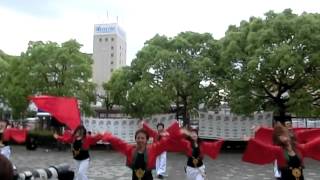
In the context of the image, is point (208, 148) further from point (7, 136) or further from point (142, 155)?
point (7, 136)

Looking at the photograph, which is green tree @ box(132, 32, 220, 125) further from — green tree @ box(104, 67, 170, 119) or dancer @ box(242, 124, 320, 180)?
dancer @ box(242, 124, 320, 180)

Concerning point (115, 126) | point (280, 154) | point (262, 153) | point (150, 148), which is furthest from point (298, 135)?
point (115, 126)

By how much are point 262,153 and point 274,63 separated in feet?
52.9

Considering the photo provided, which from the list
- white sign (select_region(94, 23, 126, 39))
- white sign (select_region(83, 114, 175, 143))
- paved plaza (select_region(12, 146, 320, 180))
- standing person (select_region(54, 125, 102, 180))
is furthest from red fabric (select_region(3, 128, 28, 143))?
white sign (select_region(94, 23, 126, 39))

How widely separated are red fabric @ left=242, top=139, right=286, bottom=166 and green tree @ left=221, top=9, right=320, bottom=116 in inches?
623

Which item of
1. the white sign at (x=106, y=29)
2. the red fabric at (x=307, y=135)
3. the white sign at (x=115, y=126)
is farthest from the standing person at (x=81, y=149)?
the white sign at (x=106, y=29)

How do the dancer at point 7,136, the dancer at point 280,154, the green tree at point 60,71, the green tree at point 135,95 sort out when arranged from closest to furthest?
the dancer at point 280,154
the dancer at point 7,136
the green tree at point 135,95
the green tree at point 60,71

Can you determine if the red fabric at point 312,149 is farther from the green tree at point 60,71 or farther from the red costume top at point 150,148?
the green tree at point 60,71

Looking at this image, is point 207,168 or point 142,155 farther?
point 207,168

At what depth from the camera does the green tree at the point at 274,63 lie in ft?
71.4

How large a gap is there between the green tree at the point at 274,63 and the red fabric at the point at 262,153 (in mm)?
15829

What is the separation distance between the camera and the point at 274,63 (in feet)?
71.0

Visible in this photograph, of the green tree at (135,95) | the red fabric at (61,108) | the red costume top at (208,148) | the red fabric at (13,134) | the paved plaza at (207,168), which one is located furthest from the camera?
the green tree at (135,95)

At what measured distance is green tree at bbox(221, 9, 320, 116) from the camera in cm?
2175
